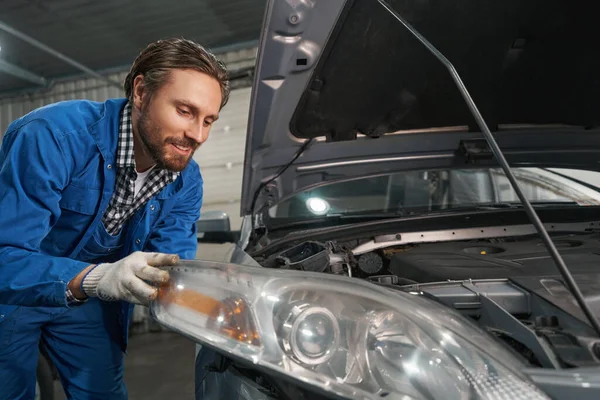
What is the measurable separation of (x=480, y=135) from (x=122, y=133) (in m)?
1.44

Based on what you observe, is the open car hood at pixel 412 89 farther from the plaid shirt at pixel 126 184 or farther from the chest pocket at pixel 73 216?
the chest pocket at pixel 73 216

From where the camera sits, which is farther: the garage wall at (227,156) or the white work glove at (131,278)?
the garage wall at (227,156)

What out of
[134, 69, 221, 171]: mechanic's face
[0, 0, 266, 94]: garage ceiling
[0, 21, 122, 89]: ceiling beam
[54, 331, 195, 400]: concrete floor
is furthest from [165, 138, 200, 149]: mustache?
[0, 21, 122, 89]: ceiling beam

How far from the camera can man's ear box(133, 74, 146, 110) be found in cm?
133

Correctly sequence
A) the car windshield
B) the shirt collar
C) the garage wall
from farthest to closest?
the garage wall
the car windshield
the shirt collar

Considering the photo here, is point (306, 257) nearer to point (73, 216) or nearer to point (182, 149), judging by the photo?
point (182, 149)

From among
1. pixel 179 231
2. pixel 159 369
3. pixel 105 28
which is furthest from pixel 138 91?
pixel 105 28

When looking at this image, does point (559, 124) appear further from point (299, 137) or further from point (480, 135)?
point (299, 137)

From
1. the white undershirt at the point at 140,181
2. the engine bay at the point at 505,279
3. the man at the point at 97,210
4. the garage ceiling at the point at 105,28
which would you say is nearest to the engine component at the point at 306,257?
the engine bay at the point at 505,279

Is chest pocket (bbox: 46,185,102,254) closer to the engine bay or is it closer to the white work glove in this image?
the white work glove

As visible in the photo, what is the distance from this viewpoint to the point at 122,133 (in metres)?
1.35

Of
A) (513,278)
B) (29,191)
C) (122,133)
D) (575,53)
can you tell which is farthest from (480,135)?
(29,191)

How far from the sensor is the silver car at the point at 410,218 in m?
0.70

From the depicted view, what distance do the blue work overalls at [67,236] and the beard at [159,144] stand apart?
10 cm
